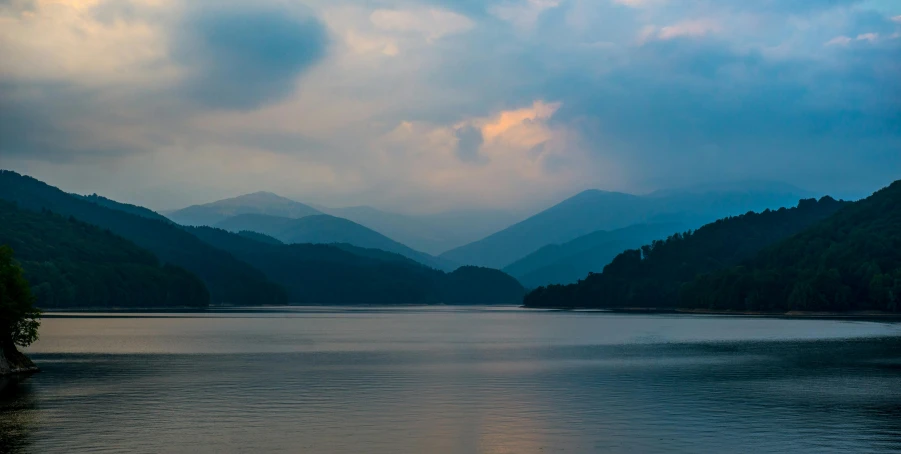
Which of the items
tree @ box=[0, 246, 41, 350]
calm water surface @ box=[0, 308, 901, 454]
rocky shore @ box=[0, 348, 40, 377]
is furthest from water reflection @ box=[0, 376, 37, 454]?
tree @ box=[0, 246, 41, 350]

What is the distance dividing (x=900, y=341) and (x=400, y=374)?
89.0m

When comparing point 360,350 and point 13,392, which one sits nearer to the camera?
point 13,392

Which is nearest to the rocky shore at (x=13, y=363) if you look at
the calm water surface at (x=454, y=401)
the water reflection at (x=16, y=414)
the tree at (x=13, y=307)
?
the tree at (x=13, y=307)

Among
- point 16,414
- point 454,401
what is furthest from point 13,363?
point 454,401

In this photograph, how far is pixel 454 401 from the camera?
209 feet

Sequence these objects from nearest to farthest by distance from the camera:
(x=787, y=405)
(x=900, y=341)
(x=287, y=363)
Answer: (x=787, y=405)
(x=287, y=363)
(x=900, y=341)

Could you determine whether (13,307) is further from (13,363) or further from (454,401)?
(454,401)

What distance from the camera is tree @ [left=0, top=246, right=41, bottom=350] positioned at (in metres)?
77.4

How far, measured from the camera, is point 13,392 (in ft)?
219

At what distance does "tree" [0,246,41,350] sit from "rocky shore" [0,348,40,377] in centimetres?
57

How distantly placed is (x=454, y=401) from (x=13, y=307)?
40.5 m

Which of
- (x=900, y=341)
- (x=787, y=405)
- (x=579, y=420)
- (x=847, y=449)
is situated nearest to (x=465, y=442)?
(x=579, y=420)

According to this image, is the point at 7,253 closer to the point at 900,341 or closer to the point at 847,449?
the point at 847,449

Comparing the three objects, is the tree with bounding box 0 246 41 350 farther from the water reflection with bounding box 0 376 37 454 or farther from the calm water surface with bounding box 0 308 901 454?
the water reflection with bounding box 0 376 37 454
